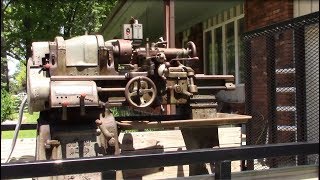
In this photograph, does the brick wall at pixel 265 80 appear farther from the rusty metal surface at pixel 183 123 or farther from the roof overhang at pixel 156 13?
the roof overhang at pixel 156 13

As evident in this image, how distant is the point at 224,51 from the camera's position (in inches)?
401

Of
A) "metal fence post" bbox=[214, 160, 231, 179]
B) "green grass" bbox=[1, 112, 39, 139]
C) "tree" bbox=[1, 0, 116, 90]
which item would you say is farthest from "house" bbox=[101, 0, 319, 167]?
"tree" bbox=[1, 0, 116, 90]

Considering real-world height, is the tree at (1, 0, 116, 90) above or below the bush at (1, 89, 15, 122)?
above

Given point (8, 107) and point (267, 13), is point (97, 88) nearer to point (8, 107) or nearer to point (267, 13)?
point (267, 13)

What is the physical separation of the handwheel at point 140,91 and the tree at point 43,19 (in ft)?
41.2

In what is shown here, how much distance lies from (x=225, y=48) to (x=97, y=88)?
7.67m

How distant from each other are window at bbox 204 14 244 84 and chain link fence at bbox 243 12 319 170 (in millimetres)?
4530

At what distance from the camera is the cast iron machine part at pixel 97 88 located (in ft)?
8.82

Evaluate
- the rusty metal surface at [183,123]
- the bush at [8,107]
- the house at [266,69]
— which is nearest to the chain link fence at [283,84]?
the house at [266,69]

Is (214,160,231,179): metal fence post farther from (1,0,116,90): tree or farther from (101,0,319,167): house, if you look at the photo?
(1,0,116,90): tree

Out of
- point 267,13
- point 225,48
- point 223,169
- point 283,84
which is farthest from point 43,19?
point 223,169

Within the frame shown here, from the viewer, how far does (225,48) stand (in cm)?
1017

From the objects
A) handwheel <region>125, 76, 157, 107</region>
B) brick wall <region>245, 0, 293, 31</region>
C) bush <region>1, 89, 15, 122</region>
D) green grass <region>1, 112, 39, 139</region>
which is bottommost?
green grass <region>1, 112, 39, 139</region>

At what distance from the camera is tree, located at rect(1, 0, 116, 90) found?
51.5 feet
